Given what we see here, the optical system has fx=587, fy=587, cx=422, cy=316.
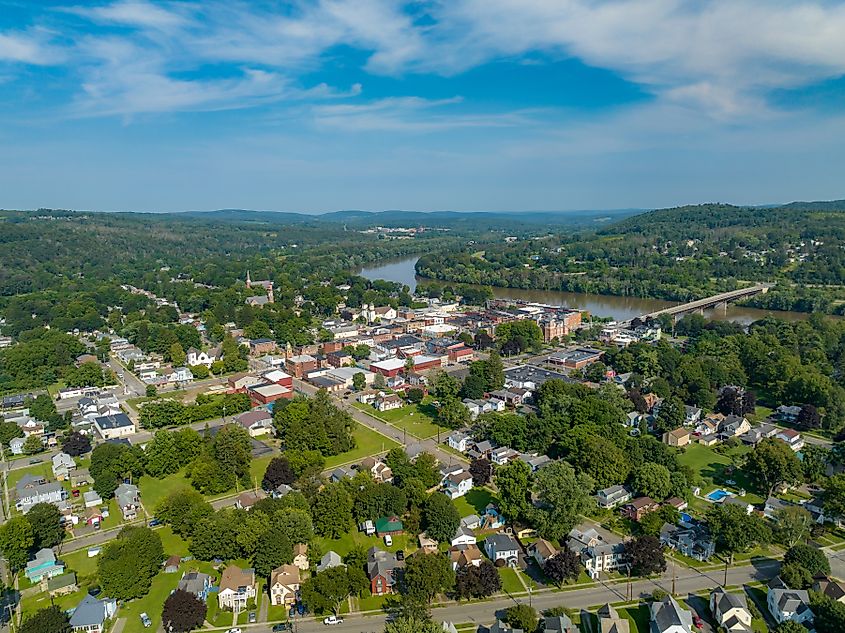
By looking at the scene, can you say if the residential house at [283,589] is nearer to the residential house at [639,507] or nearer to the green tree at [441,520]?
the green tree at [441,520]

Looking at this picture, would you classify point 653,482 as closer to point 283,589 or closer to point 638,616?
point 638,616

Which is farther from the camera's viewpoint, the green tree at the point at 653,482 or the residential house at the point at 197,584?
the green tree at the point at 653,482

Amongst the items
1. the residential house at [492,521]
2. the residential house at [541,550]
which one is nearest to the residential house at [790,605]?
the residential house at [541,550]

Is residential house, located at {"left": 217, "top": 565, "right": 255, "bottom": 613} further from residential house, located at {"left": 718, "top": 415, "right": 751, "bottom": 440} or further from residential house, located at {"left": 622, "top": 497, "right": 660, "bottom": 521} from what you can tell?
residential house, located at {"left": 718, "top": 415, "right": 751, "bottom": 440}

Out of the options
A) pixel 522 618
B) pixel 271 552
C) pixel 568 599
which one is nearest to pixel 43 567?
pixel 271 552

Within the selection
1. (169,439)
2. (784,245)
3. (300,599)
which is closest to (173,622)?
(300,599)
